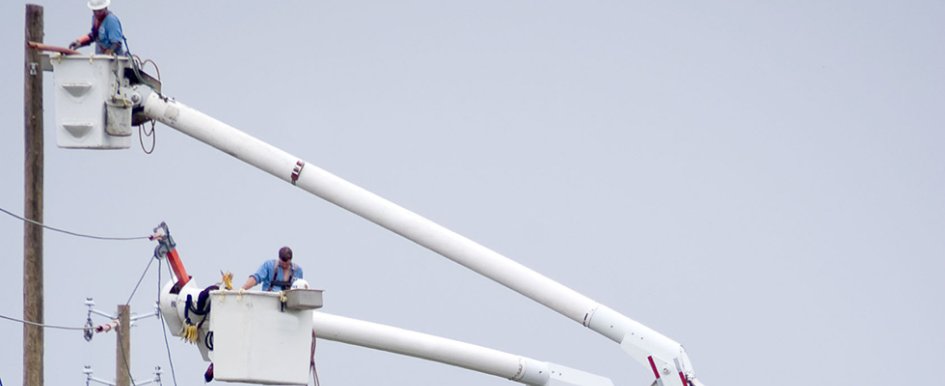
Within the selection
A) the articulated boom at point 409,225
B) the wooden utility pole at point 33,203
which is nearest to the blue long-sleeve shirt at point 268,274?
the articulated boom at point 409,225

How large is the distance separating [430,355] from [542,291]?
1753 mm

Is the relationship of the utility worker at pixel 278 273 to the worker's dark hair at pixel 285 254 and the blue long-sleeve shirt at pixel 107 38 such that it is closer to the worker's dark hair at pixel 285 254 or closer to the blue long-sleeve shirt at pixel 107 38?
the worker's dark hair at pixel 285 254

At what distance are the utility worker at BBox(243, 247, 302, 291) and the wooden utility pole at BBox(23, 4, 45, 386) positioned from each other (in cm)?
291

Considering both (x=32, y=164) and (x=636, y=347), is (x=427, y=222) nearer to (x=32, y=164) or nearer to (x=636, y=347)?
(x=636, y=347)

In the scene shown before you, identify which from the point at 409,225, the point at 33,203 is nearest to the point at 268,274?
the point at 409,225

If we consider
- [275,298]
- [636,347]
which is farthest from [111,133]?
[636,347]

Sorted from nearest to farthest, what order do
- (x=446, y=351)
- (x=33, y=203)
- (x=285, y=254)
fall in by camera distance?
1. (x=285, y=254)
2. (x=33, y=203)
3. (x=446, y=351)

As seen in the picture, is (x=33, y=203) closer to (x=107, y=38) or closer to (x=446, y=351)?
(x=107, y=38)

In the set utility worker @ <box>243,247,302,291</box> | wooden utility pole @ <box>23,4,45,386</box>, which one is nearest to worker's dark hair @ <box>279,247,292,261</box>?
utility worker @ <box>243,247,302,291</box>

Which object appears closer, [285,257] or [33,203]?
[285,257]

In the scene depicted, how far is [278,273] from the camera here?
30.8 m

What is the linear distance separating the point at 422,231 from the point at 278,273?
6.47ft

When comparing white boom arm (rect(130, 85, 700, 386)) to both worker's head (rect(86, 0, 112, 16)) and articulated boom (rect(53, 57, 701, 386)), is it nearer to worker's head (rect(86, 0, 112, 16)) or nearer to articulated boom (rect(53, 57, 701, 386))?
articulated boom (rect(53, 57, 701, 386))

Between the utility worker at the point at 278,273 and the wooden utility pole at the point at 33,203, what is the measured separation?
2.91 m
